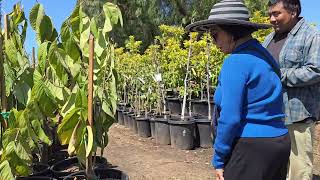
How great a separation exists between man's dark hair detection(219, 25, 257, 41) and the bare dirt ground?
101 inches

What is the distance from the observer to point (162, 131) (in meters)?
5.88

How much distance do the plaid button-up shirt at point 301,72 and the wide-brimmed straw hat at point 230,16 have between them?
1046 millimetres

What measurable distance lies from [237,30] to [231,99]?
1.12 feet

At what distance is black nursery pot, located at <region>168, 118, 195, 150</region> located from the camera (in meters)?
5.55

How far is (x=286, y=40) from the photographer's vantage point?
3031mm

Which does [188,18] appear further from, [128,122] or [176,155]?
[176,155]

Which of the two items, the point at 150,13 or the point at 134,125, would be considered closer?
the point at 134,125

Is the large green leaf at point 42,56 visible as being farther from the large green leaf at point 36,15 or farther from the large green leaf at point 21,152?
the large green leaf at point 21,152

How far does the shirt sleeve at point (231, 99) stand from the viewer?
71.6 inches

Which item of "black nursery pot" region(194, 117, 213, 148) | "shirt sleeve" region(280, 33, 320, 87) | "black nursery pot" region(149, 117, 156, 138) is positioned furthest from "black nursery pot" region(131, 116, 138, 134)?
"shirt sleeve" region(280, 33, 320, 87)

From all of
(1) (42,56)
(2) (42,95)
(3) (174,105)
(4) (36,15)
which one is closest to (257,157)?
(2) (42,95)

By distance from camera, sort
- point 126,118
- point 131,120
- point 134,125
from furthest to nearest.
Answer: point 126,118 < point 131,120 < point 134,125

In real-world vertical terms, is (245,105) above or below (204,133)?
above

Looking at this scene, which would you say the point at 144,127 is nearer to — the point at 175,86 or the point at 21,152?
the point at 175,86
